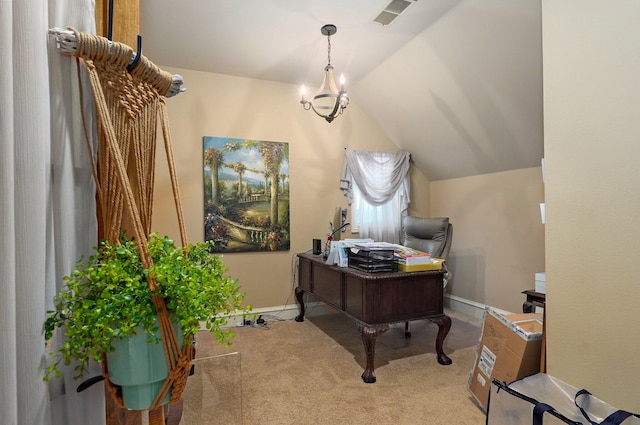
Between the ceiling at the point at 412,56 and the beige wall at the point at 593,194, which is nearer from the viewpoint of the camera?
the beige wall at the point at 593,194

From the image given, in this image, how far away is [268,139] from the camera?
371 centimetres

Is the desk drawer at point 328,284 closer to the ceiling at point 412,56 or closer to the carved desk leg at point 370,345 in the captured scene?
the carved desk leg at point 370,345

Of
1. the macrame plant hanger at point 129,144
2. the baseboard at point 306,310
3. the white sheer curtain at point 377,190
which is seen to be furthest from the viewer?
the white sheer curtain at point 377,190

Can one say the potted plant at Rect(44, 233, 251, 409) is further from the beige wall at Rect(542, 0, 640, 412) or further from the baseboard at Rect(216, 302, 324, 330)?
the baseboard at Rect(216, 302, 324, 330)

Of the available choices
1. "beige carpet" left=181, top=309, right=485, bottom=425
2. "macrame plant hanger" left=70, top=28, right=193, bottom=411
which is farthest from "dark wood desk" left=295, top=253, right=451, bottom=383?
"macrame plant hanger" left=70, top=28, right=193, bottom=411

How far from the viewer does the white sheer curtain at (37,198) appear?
1.87 ft

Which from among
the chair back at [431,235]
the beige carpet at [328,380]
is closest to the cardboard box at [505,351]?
the beige carpet at [328,380]

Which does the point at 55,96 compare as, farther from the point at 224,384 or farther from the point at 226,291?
the point at 224,384

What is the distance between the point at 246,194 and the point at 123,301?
119 inches

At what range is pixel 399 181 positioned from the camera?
4.27m

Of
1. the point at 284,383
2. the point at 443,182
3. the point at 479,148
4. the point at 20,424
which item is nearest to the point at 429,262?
the point at 284,383

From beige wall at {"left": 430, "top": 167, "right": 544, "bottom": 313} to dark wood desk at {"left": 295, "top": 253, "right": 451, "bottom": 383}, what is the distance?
4.37 feet

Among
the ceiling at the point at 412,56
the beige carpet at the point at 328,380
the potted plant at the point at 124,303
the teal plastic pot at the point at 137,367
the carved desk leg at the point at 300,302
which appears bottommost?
the beige carpet at the point at 328,380

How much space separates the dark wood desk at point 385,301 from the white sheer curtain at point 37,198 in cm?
183
